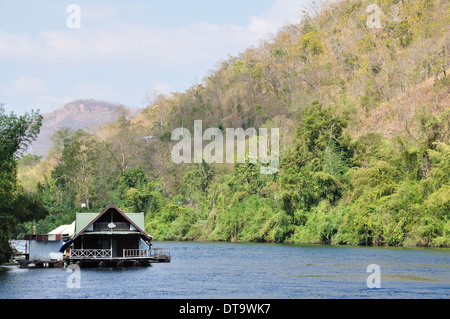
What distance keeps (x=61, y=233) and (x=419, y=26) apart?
63.9 m

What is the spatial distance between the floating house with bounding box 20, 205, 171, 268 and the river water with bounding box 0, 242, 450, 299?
174cm

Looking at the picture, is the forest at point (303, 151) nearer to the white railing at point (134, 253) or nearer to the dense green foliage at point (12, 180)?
the dense green foliage at point (12, 180)

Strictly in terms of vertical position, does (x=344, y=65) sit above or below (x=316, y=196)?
above

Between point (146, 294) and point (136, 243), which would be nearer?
point (146, 294)

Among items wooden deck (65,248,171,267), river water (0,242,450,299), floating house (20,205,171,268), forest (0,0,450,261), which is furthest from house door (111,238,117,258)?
forest (0,0,450,261)

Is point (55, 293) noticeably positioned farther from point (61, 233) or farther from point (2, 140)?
point (61, 233)

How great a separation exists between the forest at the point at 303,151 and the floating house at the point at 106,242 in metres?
3.53

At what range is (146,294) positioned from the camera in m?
39.4

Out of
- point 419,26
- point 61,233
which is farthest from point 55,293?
point 419,26

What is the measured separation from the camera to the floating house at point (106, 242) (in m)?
55.5

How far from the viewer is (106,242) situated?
187 ft

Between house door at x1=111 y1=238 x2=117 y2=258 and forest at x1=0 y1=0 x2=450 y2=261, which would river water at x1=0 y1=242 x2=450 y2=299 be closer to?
house door at x1=111 y1=238 x2=117 y2=258

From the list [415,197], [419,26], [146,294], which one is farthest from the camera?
[419,26]

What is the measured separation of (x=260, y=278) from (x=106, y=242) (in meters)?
16.2
